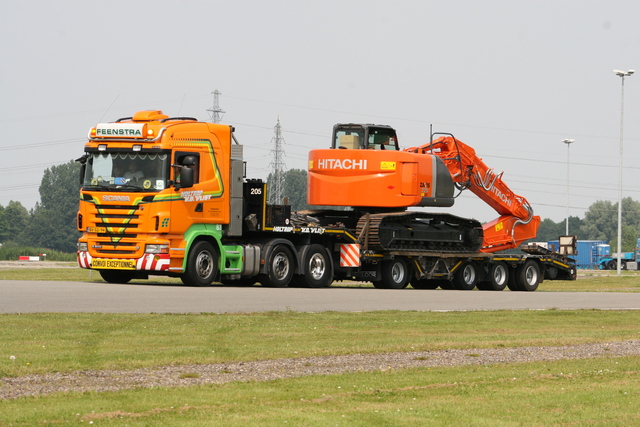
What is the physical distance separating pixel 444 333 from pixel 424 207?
1557 cm

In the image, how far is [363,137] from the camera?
3008 cm

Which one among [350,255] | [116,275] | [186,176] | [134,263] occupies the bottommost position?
[116,275]

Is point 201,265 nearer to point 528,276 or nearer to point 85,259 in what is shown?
point 85,259

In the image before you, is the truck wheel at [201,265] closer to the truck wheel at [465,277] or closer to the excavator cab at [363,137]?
the excavator cab at [363,137]

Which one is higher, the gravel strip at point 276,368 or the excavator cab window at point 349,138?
the excavator cab window at point 349,138

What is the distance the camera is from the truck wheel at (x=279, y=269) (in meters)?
27.5

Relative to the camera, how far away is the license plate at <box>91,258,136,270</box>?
24.4 metres

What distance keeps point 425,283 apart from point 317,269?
18.7 ft

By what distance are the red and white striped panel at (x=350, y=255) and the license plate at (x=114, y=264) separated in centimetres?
710

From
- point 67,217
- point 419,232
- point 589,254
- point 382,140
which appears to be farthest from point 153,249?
point 67,217

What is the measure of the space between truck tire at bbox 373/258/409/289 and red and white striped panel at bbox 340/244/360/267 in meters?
1.36

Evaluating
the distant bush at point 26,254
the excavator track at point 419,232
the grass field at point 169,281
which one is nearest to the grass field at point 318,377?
the excavator track at point 419,232

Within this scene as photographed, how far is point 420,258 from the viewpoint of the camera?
100.0ft

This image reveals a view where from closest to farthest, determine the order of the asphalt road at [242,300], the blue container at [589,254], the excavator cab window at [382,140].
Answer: the asphalt road at [242,300]
the excavator cab window at [382,140]
the blue container at [589,254]
